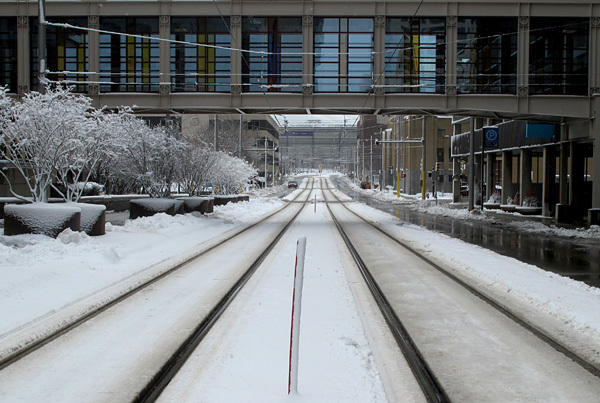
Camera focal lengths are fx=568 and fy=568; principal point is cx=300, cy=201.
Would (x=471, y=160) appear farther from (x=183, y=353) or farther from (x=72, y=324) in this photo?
(x=183, y=353)

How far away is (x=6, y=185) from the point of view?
25.9m

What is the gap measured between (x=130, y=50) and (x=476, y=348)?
25.0 meters

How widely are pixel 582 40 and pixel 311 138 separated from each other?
99864mm

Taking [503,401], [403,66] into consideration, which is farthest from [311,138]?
[503,401]

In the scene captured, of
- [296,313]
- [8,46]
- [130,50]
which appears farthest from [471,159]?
[296,313]

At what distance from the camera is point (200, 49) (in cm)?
2731

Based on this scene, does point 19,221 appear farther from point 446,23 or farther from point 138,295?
point 446,23

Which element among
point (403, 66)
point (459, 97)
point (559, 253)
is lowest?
point (559, 253)

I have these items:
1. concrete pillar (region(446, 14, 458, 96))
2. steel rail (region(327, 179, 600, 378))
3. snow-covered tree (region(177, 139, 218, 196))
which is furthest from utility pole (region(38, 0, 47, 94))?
concrete pillar (region(446, 14, 458, 96))

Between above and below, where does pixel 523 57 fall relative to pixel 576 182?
above

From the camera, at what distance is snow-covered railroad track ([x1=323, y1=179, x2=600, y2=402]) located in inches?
207

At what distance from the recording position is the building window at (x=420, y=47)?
26266 mm

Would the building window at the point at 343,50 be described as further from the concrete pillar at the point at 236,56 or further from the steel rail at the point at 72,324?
the steel rail at the point at 72,324

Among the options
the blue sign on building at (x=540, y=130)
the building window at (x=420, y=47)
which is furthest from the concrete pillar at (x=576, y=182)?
the building window at (x=420, y=47)
